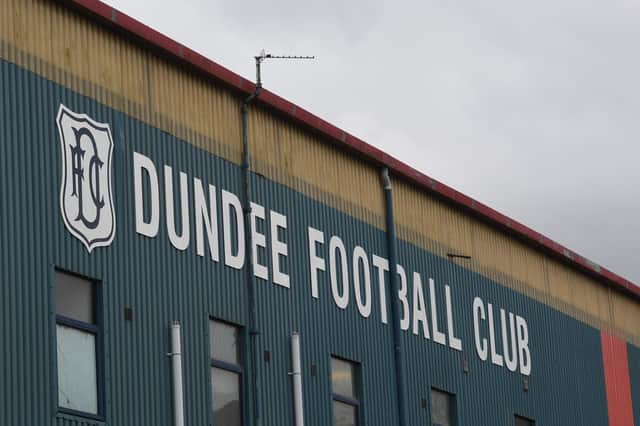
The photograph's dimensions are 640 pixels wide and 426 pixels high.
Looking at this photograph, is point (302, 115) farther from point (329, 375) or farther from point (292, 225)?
point (329, 375)

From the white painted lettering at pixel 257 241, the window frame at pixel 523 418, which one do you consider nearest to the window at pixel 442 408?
the window frame at pixel 523 418

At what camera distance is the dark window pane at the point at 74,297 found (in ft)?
68.8

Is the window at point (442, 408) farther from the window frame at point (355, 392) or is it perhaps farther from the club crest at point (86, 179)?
the club crest at point (86, 179)

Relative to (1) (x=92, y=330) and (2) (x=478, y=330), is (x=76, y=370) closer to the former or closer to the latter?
(1) (x=92, y=330)

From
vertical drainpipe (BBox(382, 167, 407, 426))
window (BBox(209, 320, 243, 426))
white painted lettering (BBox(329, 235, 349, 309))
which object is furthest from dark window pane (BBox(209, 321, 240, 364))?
vertical drainpipe (BBox(382, 167, 407, 426))

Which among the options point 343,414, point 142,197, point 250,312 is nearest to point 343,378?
point 343,414

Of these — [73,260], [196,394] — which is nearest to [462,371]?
[196,394]

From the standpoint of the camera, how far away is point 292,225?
2680 centimetres

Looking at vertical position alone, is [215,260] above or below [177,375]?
above

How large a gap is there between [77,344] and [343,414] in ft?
25.0

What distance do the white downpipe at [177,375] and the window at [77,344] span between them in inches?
64.7

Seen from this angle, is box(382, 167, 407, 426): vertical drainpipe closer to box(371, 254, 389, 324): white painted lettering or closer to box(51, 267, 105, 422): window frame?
box(371, 254, 389, 324): white painted lettering

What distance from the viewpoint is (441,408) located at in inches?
1222

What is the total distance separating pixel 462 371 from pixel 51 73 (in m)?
13.5
